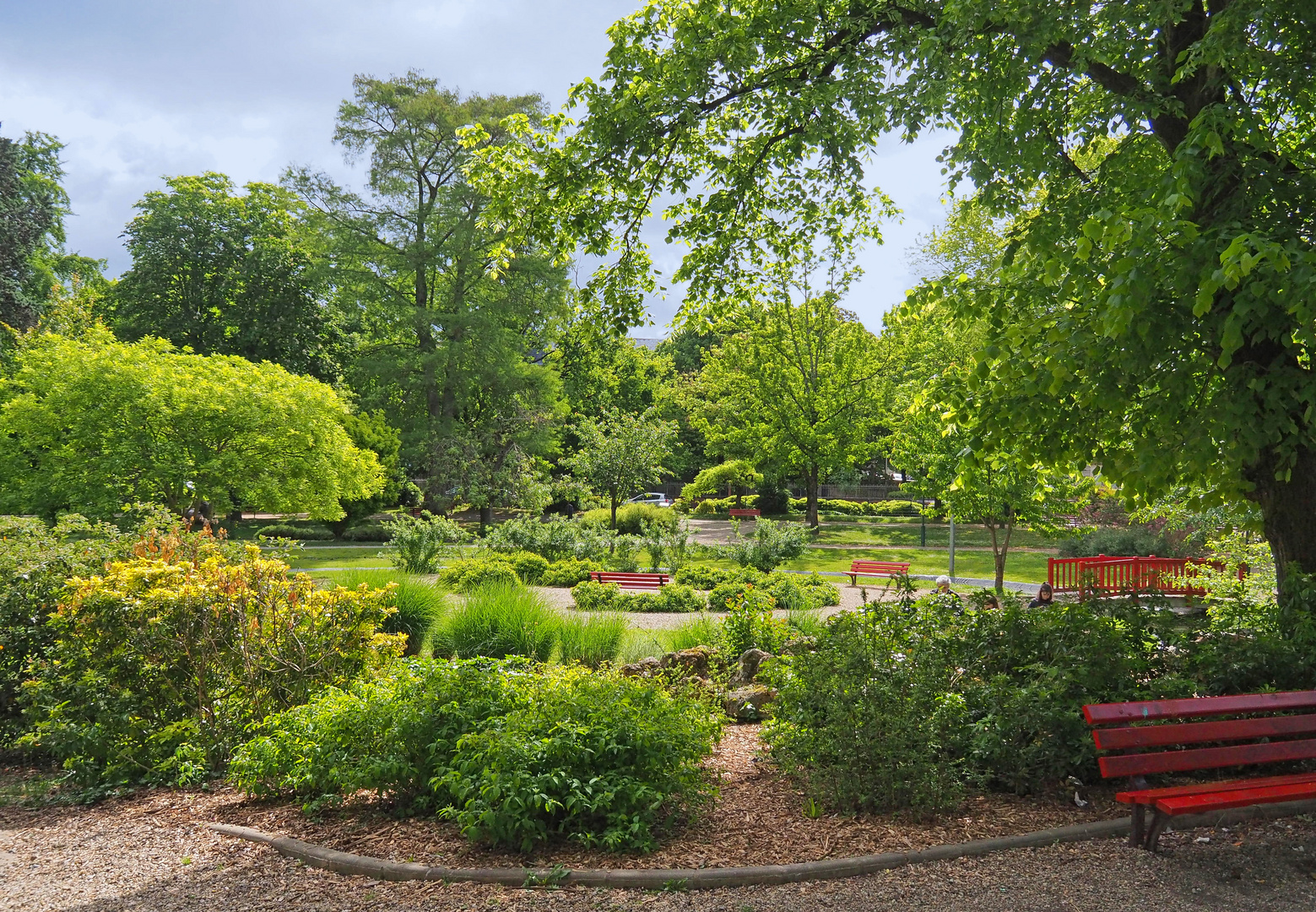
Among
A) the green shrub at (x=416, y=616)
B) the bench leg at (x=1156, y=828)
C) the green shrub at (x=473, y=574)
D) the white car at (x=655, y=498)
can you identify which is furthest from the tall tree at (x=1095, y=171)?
the white car at (x=655, y=498)

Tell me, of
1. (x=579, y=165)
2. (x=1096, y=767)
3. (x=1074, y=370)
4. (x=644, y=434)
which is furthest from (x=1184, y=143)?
(x=644, y=434)

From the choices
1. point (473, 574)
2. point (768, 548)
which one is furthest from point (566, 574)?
point (768, 548)

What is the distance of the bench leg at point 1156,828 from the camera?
4.12 meters

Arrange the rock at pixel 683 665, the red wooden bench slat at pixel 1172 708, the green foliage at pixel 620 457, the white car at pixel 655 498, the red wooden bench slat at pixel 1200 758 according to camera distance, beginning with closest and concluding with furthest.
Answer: the red wooden bench slat at pixel 1200 758 → the red wooden bench slat at pixel 1172 708 → the rock at pixel 683 665 → the green foliage at pixel 620 457 → the white car at pixel 655 498

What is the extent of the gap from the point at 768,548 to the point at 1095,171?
13.1 meters

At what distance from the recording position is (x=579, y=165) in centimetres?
772

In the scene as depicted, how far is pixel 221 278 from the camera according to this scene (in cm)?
3556

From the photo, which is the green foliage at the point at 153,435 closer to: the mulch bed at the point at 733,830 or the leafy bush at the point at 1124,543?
the mulch bed at the point at 733,830

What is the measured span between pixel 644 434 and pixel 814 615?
723 inches

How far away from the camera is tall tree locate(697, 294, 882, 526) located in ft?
105

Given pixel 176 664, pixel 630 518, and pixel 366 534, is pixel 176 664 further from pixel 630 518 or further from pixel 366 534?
pixel 366 534

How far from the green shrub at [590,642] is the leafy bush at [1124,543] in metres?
16.4

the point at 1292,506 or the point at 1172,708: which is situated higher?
the point at 1292,506

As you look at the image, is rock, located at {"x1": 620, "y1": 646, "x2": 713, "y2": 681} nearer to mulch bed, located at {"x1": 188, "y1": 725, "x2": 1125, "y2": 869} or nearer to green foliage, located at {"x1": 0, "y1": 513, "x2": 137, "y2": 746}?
mulch bed, located at {"x1": 188, "y1": 725, "x2": 1125, "y2": 869}
